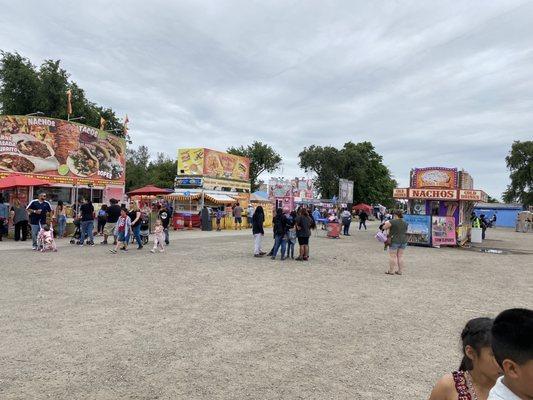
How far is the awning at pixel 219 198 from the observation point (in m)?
29.2

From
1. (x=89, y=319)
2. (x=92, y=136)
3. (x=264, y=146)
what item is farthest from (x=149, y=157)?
(x=89, y=319)

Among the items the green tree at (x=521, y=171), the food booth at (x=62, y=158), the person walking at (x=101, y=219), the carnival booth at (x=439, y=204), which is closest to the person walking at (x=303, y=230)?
the person walking at (x=101, y=219)

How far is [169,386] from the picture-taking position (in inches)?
149

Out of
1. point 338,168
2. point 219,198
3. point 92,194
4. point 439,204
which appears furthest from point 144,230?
point 338,168

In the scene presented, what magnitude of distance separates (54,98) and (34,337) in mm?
37185

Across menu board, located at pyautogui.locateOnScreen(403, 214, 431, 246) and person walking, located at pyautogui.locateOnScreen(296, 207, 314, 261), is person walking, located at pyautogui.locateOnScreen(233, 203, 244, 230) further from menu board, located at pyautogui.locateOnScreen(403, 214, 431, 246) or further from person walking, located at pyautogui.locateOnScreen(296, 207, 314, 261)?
person walking, located at pyautogui.locateOnScreen(296, 207, 314, 261)

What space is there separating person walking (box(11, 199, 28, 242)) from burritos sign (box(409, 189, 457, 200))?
18.3 metres

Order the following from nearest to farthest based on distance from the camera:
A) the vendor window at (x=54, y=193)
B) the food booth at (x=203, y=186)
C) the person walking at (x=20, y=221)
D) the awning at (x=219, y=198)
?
the person walking at (x=20, y=221) → the vendor window at (x=54, y=193) → the food booth at (x=203, y=186) → the awning at (x=219, y=198)

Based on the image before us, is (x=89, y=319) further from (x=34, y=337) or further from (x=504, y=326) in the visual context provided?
(x=504, y=326)

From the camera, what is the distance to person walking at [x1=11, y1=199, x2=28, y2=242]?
15.7m

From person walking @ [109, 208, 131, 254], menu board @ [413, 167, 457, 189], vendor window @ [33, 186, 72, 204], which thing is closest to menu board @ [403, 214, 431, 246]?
menu board @ [413, 167, 457, 189]

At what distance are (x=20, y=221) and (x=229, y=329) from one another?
1353 cm

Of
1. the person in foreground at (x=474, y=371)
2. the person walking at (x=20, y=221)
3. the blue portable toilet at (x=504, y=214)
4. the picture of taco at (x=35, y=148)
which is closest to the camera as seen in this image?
the person in foreground at (x=474, y=371)

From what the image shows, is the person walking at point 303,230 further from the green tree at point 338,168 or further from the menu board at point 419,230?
the green tree at point 338,168
